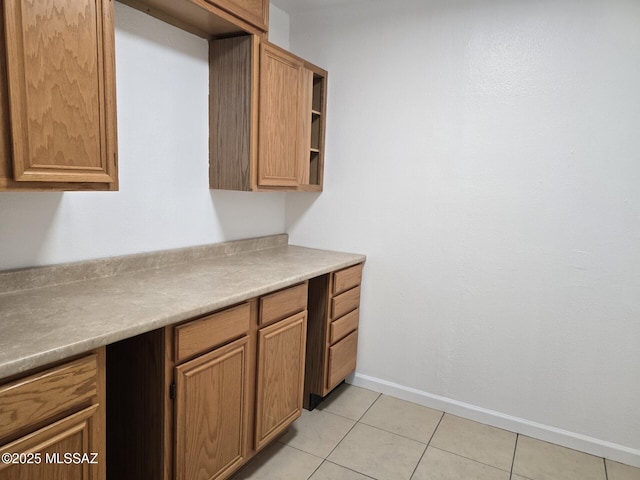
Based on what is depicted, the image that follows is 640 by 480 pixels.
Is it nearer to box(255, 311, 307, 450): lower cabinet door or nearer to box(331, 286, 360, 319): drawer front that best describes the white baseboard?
box(331, 286, 360, 319): drawer front

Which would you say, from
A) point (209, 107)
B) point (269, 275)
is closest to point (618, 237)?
point (269, 275)

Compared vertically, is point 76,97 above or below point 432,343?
above

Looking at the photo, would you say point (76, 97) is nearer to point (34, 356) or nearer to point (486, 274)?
point (34, 356)

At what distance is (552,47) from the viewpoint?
2100 millimetres

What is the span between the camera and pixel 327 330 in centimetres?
240

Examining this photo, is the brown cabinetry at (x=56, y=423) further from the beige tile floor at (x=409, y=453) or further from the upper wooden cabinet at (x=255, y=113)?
the upper wooden cabinet at (x=255, y=113)

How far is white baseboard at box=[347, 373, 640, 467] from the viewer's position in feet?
7.01

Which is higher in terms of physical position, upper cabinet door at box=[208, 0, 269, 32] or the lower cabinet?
upper cabinet door at box=[208, 0, 269, 32]

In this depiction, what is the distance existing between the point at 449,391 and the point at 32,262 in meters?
2.19

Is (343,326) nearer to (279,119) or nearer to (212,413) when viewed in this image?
(212,413)

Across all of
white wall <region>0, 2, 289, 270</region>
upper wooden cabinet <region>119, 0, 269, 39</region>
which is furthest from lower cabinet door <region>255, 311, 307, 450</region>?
upper wooden cabinet <region>119, 0, 269, 39</region>

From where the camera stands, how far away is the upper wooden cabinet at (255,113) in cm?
210

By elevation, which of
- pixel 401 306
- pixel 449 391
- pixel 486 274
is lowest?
pixel 449 391

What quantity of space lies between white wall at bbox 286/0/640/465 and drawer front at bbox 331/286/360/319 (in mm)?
100
